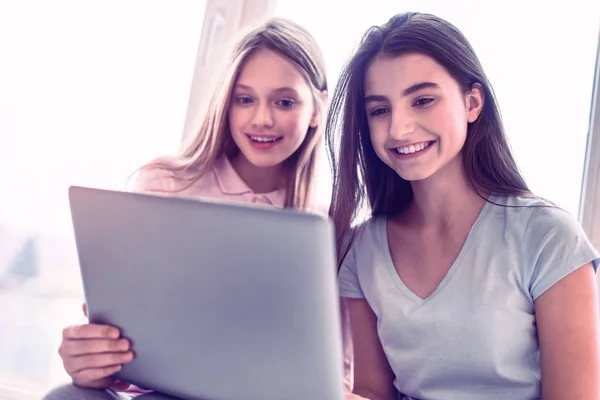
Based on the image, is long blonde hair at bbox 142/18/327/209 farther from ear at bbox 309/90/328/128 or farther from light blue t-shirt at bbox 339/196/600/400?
light blue t-shirt at bbox 339/196/600/400

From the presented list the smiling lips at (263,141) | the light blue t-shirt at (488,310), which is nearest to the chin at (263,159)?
the smiling lips at (263,141)

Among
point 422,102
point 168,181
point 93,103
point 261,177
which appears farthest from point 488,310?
point 93,103

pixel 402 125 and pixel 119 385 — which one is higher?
pixel 402 125

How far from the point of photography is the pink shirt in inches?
50.6

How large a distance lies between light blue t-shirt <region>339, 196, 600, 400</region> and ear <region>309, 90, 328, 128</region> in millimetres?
396

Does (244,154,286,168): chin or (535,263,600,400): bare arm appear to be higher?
(244,154,286,168): chin

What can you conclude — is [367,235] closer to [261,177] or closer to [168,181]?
[261,177]

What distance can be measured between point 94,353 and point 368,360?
49 cm

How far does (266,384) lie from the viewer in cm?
75

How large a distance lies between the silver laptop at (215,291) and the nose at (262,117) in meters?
0.50

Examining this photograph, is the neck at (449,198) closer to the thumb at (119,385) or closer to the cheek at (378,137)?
the cheek at (378,137)

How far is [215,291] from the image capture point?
2.34ft

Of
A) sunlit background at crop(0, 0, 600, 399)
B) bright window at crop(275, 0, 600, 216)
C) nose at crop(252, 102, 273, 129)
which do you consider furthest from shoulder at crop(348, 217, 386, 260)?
sunlit background at crop(0, 0, 600, 399)

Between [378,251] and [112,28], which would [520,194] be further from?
[112,28]
